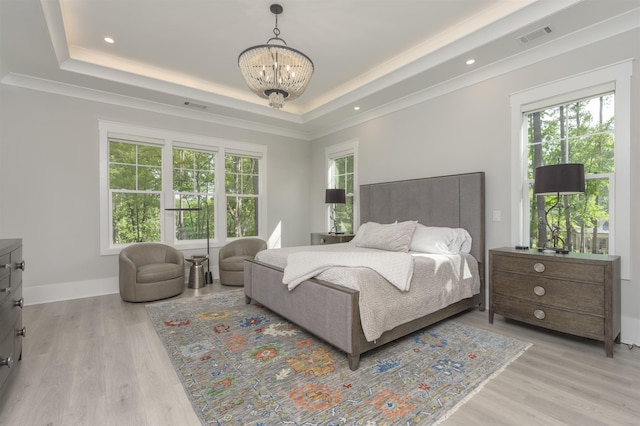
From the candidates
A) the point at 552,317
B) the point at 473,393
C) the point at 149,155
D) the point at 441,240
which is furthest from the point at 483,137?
the point at 149,155

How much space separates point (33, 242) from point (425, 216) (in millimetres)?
5003

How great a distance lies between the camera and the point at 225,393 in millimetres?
1878

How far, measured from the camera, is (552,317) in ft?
8.41

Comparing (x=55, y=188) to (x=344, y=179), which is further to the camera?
(x=344, y=179)

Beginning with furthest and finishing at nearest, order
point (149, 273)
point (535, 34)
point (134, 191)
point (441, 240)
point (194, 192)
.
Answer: point (194, 192), point (134, 191), point (149, 273), point (441, 240), point (535, 34)

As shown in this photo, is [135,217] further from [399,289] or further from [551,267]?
[551,267]

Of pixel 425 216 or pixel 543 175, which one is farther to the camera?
pixel 425 216

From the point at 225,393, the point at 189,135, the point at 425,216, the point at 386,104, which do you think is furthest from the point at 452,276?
the point at 189,135

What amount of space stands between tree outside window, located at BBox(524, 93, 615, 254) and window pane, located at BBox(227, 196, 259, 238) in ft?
14.1

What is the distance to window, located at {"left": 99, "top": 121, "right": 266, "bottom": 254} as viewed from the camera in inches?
172

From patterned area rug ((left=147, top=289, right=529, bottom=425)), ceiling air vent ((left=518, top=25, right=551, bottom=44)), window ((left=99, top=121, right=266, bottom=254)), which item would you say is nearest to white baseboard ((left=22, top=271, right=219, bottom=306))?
window ((left=99, top=121, right=266, bottom=254))

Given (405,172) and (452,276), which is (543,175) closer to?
(452,276)

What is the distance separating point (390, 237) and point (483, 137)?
1.62 meters

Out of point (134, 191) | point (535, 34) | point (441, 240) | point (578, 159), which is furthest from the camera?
point (134, 191)
